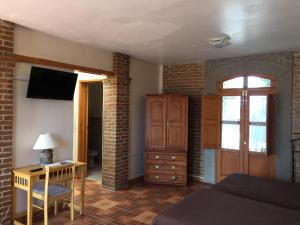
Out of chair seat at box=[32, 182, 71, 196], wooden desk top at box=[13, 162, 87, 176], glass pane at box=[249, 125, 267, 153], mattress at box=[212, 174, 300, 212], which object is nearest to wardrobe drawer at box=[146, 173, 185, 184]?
glass pane at box=[249, 125, 267, 153]

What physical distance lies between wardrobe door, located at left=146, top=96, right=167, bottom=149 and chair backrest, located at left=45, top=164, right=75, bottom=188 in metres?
2.08

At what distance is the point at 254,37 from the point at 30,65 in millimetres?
3238

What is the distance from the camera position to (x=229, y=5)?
8.41 feet

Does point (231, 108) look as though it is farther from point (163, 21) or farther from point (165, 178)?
point (163, 21)

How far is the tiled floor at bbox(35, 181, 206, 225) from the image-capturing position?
136 inches

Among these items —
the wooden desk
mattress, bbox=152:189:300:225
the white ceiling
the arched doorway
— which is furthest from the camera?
the arched doorway

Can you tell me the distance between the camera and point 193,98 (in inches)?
218

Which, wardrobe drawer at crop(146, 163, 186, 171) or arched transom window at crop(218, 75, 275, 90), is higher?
arched transom window at crop(218, 75, 275, 90)

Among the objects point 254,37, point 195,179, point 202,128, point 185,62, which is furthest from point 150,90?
point 254,37

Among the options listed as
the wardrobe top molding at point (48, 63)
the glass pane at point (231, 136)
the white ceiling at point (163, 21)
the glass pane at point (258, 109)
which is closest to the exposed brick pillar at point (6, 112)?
the wardrobe top molding at point (48, 63)

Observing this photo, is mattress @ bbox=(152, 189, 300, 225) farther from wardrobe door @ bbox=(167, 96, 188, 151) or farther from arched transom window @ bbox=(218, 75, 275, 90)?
arched transom window @ bbox=(218, 75, 275, 90)

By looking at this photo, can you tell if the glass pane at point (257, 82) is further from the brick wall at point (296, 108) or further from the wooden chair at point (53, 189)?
the wooden chair at point (53, 189)

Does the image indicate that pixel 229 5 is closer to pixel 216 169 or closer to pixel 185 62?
pixel 185 62

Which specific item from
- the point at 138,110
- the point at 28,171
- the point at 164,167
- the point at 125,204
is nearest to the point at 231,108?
the point at 164,167
